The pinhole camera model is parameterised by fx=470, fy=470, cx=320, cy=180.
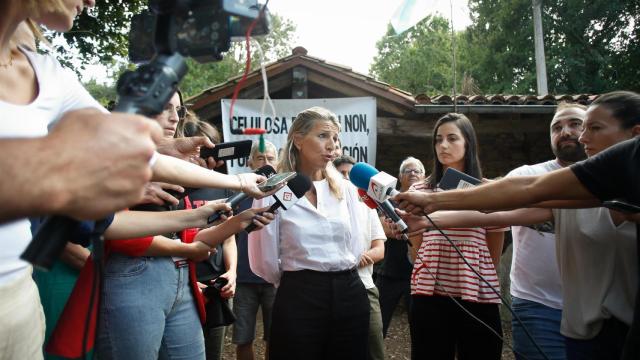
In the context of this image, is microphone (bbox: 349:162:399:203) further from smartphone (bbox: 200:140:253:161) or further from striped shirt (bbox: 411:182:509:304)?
striped shirt (bbox: 411:182:509:304)

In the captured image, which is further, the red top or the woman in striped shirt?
the woman in striped shirt

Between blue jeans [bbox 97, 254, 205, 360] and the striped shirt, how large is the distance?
1498mm

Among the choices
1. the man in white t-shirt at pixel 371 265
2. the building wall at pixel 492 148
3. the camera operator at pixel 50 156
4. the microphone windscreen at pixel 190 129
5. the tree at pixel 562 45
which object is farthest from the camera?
the tree at pixel 562 45

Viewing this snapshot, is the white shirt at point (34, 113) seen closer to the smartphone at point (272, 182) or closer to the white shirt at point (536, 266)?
Answer: the smartphone at point (272, 182)

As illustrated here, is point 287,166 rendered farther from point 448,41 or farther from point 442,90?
point 448,41

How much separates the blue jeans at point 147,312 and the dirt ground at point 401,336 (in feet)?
12.8

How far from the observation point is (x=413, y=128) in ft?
24.1

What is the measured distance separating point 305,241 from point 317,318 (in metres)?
0.46

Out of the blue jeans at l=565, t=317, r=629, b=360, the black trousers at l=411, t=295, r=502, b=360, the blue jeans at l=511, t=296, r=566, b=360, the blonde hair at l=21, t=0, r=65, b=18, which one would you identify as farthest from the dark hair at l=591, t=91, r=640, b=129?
the blonde hair at l=21, t=0, r=65, b=18

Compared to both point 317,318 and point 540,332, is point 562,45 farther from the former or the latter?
point 317,318

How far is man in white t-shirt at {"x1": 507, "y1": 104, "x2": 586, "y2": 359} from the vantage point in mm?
2742

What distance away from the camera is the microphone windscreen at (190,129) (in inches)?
118

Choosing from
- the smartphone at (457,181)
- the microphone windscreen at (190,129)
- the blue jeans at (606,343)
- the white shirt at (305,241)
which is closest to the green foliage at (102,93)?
the microphone windscreen at (190,129)

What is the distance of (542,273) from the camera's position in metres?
2.82
